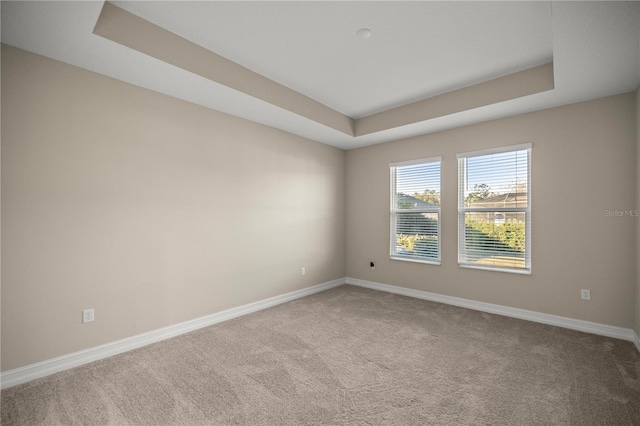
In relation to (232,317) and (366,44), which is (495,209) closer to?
(366,44)

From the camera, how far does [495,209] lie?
397 centimetres

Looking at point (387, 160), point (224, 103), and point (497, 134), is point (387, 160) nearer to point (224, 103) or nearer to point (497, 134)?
point (497, 134)

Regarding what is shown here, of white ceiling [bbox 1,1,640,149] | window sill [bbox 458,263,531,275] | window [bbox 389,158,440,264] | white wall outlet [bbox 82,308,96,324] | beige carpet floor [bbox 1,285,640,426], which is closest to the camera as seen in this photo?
beige carpet floor [bbox 1,285,640,426]

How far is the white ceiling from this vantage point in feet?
6.81

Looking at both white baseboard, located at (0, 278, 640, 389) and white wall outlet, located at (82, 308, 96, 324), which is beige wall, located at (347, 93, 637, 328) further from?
white wall outlet, located at (82, 308, 96, 324)

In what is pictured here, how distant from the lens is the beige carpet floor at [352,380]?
194 cm

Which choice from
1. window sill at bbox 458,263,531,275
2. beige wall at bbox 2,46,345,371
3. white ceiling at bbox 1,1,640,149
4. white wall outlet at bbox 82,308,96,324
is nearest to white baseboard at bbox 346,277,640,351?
window sill at bbox 458,263,531,275

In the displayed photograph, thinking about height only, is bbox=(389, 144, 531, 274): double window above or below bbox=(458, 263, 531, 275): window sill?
above

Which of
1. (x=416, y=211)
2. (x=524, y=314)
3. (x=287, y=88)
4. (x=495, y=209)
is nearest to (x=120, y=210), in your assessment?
(x=287, y=88)

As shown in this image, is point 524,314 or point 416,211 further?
point 416,211

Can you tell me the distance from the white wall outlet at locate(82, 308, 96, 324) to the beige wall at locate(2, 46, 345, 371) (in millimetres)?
36

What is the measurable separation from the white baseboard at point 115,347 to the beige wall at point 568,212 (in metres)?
2.80

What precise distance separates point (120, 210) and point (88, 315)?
96 cm

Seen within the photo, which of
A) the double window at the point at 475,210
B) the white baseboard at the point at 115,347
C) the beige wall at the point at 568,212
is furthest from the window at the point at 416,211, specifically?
the white baseboard at the point at 115,347
